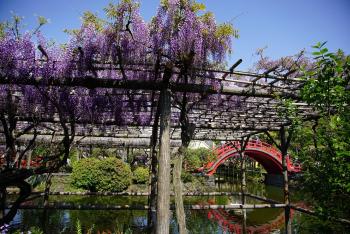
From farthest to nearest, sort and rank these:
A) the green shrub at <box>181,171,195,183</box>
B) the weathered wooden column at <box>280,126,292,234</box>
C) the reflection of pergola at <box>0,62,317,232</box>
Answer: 1. the green shrub at <box>181,171,195,183</box>
2. the weathered wooden column at <box>280,126,292,234</box>
3. the reflection of pergola at <box>0,62,317,232</box>

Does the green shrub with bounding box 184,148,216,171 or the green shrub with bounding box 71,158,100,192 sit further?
the green shrub with bounding box 184,148,216,171

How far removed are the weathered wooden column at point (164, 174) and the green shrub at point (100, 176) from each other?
11060mm

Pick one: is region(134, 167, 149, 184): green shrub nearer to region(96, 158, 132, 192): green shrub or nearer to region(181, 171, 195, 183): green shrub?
region(96, 158, 132, 192): green shrub

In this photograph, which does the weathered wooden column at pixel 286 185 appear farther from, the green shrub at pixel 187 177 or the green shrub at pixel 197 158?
the green shrub at pixel 197 158

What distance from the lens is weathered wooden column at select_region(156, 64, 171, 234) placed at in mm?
3557

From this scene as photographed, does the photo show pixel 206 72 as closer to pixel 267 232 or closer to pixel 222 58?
pixel 222 58

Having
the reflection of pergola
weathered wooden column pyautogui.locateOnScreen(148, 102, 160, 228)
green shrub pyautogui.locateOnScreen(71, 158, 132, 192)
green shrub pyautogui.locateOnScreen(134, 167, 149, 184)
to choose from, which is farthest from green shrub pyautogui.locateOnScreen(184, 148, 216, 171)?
weathered wooden column pyautogui.locateOnScreen(148, 102, 160, 228)

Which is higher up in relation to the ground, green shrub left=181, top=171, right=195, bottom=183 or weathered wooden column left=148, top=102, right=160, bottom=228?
weathered wooden column left=148, top=102, right=160, bottom=228

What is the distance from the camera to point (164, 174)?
3.65 m

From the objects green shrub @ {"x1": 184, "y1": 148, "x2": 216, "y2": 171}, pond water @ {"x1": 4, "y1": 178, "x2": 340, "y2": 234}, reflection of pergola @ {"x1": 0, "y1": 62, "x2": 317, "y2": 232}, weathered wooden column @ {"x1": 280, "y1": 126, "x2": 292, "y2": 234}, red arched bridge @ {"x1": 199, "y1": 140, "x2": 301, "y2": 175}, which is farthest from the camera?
red arched bridge @ {"x1": 199, "y1": 140, "x2": 301, "y2": 175}

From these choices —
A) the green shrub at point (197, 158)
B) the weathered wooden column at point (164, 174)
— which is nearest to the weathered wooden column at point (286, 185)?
the weathered wooden column at point (164, 174)

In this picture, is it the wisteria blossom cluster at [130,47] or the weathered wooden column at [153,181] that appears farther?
the weathered wooden column at [153,181]

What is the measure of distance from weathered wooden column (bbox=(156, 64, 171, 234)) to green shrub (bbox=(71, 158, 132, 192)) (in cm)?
1106

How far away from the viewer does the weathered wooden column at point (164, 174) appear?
3557 millimetres
